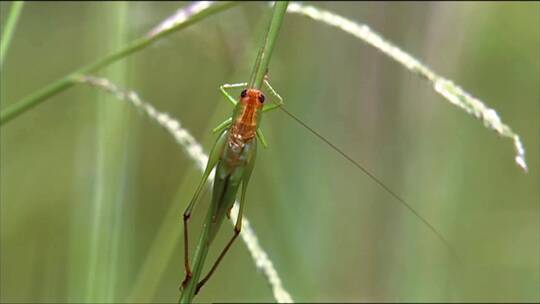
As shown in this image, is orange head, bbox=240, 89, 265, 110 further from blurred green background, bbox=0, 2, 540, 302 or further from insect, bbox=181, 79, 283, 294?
blurred green background, bbox=0, 2, 540, 302

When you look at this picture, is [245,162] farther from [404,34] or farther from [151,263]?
[404,34]

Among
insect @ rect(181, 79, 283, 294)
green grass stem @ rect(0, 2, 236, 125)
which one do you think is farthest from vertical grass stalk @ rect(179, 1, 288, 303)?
green grass stem @ rect(0, 2, 236, 125)

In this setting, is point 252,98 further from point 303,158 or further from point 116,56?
point 303,158

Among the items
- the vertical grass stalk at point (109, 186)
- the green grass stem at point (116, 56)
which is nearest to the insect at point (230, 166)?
the green grass stem at point (116, 56)

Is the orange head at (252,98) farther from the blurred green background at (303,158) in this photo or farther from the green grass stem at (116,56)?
the blurred green background at (303,158)

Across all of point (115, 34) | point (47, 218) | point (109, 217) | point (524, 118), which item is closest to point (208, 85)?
point (47, 218)

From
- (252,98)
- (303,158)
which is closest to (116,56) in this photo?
(252,98)
